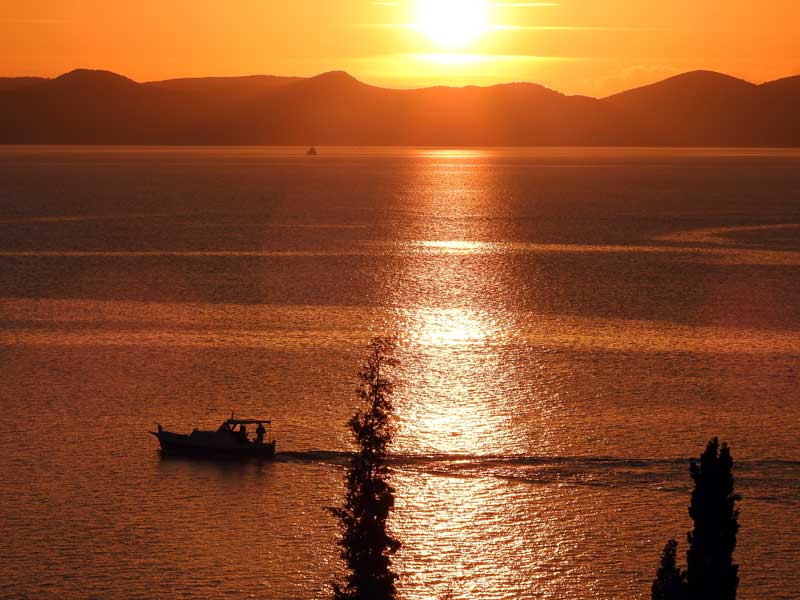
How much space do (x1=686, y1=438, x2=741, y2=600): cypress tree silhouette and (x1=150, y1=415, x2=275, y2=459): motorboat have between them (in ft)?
111

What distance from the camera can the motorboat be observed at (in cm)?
6581

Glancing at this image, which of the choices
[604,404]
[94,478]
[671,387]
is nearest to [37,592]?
[94,478]

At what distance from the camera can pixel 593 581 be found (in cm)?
5050

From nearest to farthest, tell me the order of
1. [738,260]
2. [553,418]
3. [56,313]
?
[553,418], [56,313], [738,260]

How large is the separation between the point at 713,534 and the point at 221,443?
122 ft

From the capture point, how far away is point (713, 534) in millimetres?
36000

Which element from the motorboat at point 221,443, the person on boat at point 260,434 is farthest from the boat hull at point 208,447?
the person on boat at point 260,434

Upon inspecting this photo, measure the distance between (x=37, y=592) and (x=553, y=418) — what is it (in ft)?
117

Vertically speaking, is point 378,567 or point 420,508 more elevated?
point 420,508

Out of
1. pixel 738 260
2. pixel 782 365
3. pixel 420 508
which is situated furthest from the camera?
pixel 738 260

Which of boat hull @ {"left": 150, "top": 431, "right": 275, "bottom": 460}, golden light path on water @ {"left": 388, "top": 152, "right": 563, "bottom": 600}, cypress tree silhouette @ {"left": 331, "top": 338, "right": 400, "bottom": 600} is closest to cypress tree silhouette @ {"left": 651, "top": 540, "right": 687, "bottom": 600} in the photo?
cypress tree silhouette @ {"left": 331, "top": 338, "right": 400, "bottom": 600}

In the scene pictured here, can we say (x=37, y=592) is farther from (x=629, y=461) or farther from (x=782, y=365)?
(x=782, y=365)

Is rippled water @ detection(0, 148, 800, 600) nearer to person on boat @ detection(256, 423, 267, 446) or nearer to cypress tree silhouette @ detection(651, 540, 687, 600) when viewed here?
person on boat @ detection(256, 423, 267, 446)

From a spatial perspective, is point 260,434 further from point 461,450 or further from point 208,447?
point 461,450
